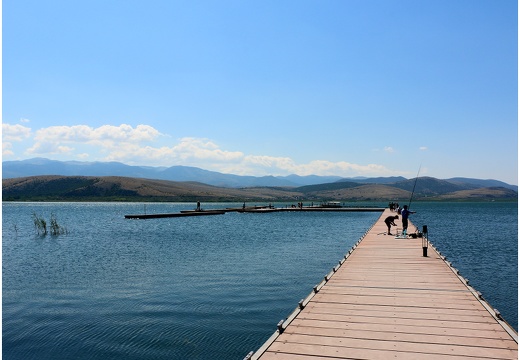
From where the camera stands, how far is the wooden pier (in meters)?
7.96

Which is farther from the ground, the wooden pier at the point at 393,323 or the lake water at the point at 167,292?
the wooden pier at the point at 393,323

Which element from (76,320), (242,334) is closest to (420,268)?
(242,334)

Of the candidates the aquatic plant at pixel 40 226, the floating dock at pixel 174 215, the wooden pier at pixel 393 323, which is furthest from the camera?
the floating dock at pixel 174 215

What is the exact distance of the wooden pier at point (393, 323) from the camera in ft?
26.1

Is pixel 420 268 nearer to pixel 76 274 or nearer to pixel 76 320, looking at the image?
pixel 76 320

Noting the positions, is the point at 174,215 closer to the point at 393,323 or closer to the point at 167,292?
the point at 167,292

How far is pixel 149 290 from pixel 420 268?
1196 centimetres

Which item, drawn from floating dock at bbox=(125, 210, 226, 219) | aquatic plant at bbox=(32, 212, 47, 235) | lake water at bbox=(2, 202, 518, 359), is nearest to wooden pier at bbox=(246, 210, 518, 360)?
lake water at bbox=(2, 202, 518, 359)

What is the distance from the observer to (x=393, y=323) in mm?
9727

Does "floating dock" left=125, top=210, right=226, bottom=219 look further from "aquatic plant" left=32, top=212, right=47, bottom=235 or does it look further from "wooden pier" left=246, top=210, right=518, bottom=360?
"wooden pier" left=246, top=210, right=518, bottom=360

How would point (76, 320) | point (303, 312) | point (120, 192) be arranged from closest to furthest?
1. point (303, 312)
2. point (76, 320)
3. point (120, 192)

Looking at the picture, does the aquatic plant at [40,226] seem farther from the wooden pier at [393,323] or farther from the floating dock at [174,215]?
the wooden pier at [393,323]

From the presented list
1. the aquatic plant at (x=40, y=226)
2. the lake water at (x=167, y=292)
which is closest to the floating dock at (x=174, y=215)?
the aquatic plant at (x=40, y=226)

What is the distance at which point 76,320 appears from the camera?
14.2 m
